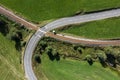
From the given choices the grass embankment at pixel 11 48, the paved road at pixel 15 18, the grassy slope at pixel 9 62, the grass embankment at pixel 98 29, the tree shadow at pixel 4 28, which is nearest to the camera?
the grass embankment at pixel 98 29

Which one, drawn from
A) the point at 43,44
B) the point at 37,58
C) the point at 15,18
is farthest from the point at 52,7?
the point at 37,58

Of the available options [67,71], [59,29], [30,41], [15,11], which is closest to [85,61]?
[67,71]

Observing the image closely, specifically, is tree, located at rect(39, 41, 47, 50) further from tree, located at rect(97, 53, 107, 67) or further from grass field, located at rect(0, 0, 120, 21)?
tree, located at rect(97, 53, 107, 67)

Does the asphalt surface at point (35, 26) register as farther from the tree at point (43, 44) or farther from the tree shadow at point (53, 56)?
the tree shadow at point (53, 56)

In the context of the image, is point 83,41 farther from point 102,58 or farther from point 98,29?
Answer: point 102,58

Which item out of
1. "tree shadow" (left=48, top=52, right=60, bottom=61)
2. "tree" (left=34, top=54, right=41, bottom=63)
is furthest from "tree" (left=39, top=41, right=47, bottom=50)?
"tree" (left=34, top=54, right=41, bottom=63)

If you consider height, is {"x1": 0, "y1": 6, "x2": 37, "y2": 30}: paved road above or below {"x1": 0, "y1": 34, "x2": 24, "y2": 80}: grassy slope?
above

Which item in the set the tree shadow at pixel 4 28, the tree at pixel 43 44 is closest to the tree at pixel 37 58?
the tree at pixel 43 44
